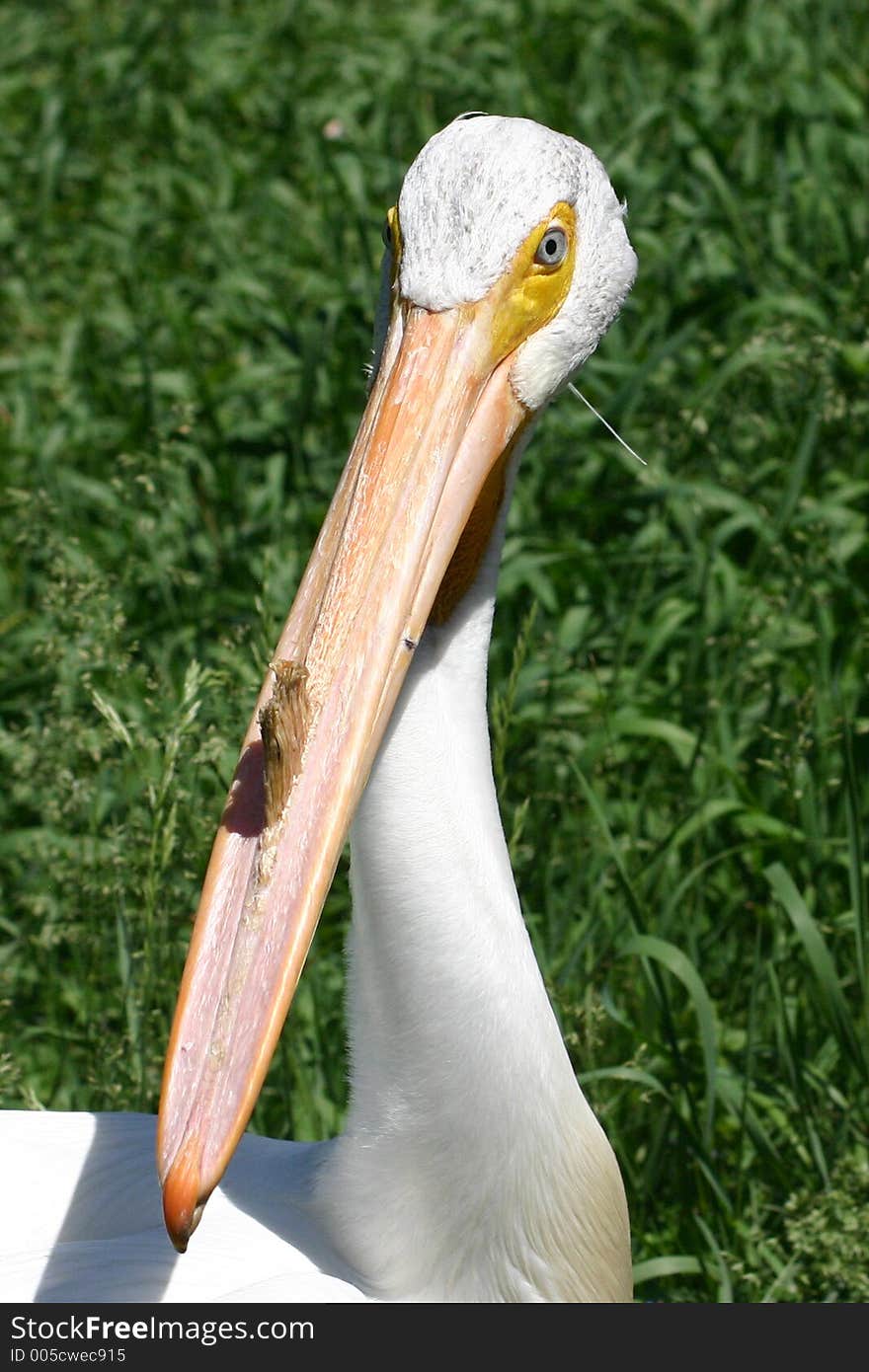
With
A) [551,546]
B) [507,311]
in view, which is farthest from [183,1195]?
[551,546]

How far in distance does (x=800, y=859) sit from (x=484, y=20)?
3.57 m

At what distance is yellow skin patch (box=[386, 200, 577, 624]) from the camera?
2.02 m

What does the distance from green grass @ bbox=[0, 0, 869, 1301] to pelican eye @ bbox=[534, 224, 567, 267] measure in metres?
0.78

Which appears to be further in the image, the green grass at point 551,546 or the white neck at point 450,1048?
the green grass at point 551,546

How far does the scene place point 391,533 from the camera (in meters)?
1.90

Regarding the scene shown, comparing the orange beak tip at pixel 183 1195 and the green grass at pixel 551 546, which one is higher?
the green grass at pixel 551 546

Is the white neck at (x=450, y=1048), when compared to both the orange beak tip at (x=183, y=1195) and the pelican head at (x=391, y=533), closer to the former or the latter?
the pelican head at (x=391, y=533)

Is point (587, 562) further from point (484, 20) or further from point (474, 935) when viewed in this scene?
point (484, 20)

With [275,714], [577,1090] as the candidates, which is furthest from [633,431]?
[275,714]

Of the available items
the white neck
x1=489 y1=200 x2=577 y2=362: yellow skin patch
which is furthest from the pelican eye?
the white neck

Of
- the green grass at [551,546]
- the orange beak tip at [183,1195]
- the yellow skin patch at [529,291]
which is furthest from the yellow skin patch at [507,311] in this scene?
the orange beak tip at [183,1195]

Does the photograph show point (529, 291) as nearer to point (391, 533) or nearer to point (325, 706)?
point (391, 533)

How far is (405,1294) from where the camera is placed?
7.16 ft

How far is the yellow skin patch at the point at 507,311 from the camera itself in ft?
6.63
